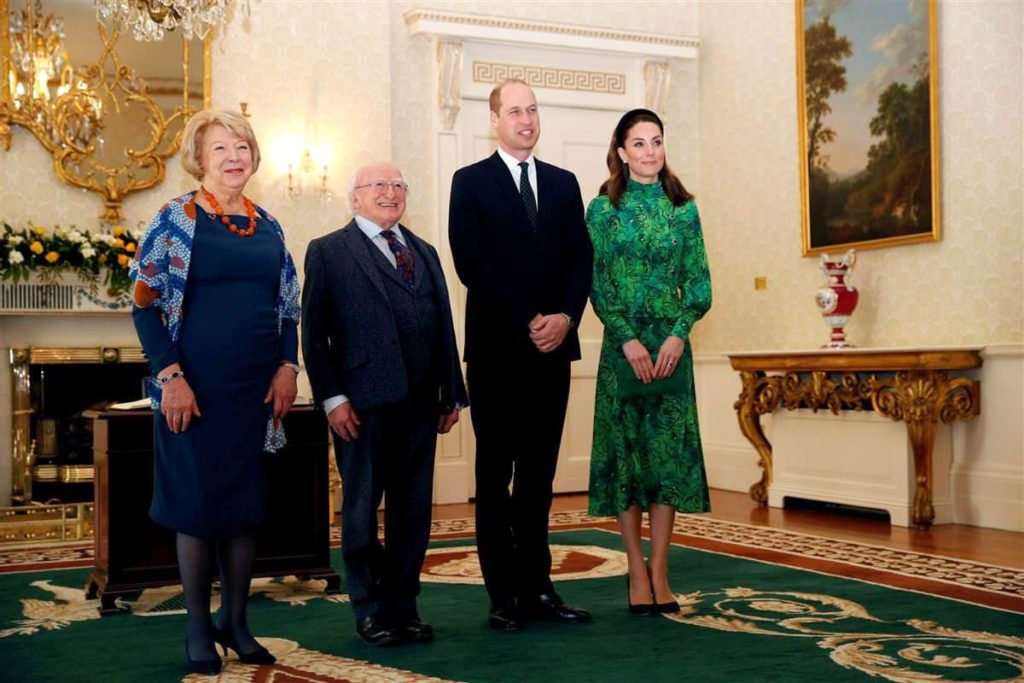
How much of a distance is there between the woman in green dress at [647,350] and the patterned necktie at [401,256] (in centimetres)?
65

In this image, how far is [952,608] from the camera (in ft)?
12.2

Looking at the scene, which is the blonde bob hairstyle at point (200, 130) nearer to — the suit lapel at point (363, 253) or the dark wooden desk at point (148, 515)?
the suit lapel at point (363, 253)

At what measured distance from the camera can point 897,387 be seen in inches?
229

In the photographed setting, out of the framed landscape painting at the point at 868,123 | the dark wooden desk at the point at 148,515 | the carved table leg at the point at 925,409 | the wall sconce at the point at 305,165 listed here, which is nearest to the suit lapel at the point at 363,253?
the dark wooden desk at the point at 148,515

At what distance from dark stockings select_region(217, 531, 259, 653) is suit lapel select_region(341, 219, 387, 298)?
74 centimetres

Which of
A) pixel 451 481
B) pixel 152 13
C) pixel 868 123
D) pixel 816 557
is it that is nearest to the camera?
pixel 816 557

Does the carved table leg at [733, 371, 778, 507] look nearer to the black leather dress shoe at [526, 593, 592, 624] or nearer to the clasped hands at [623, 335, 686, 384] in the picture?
the clasped hands at [623, 335, 686, 384]

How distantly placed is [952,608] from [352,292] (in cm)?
209

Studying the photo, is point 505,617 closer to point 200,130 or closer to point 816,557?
point 200,130

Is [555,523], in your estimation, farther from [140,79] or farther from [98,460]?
[140,79]

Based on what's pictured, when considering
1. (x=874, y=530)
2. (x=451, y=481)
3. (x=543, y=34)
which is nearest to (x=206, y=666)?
(x=874, y=530)

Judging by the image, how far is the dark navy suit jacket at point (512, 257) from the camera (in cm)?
342

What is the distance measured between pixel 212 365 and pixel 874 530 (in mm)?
3758

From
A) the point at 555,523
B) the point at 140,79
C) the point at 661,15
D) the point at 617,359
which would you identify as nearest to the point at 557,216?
the point at 617,359
